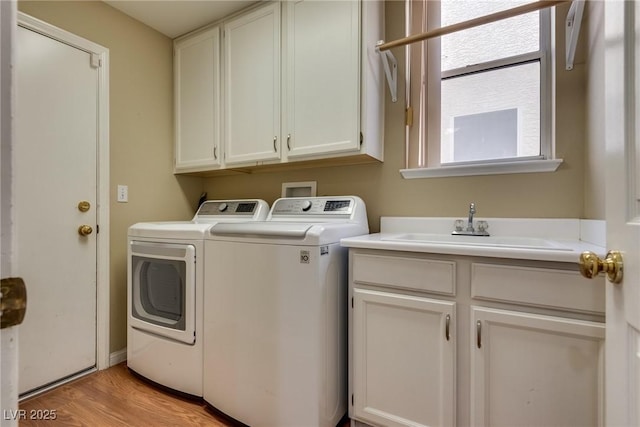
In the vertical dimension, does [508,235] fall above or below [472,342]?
above

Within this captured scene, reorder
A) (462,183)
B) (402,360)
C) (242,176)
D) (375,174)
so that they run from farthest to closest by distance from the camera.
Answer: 1. (242,176)
2. (375,174)
3. (462,183)
4. (402,360)

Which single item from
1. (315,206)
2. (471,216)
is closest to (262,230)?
(315,206)

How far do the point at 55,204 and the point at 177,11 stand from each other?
57.9 inches

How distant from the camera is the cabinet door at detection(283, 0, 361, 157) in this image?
168cm

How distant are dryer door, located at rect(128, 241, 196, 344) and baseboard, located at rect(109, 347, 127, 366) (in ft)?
1.30

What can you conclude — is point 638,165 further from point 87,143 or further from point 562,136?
point 87,143

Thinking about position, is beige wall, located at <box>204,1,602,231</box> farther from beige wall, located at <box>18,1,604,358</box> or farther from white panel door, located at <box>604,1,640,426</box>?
white panel door, located at <box>604,1,640,426</box>

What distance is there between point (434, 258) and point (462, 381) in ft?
1.54

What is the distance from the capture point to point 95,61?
1933 millimetres

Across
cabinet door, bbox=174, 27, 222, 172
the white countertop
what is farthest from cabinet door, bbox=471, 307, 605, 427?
cabinet door, bbox=174, 27, 222, 172

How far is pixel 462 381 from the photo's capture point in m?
1.16

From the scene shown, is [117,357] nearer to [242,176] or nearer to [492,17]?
[242,176]

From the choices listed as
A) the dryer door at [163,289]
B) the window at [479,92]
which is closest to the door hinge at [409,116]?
the window at [479,92]

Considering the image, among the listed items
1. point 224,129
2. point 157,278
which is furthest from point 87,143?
point 157,278
